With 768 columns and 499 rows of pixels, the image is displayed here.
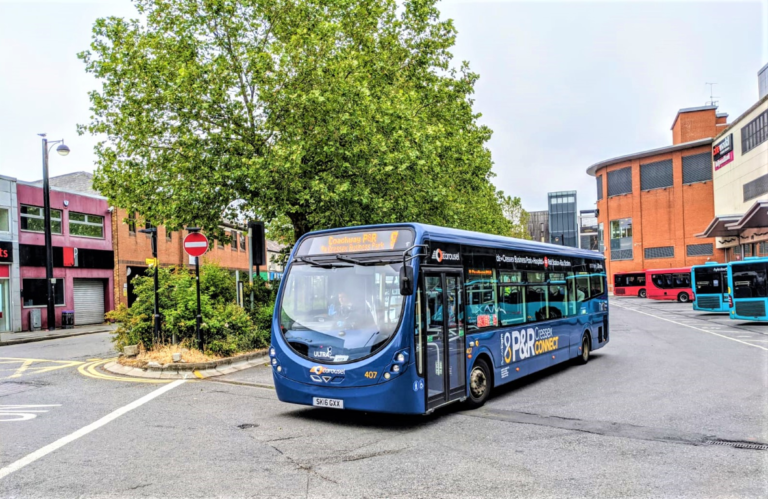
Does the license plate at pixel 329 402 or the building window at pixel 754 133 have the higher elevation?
the building window at pixel 754 133

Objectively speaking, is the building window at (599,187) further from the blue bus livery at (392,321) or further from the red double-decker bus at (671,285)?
the blue bus livery at (392,321)

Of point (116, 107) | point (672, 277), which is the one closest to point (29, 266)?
point (116, 107)

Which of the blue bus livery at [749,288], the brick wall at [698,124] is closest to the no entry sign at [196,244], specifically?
the blue bus livery at [749,288]

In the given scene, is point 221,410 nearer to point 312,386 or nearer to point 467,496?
point 312,386

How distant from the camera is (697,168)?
7288cm

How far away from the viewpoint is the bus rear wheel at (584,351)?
48.0 ft

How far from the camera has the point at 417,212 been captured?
21344 mm

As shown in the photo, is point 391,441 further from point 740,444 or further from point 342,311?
point 740,444

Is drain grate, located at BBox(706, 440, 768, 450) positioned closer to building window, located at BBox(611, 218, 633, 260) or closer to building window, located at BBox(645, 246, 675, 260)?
building window, located at BBox(645, 246, 675, 260)

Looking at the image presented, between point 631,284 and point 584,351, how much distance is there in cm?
5452

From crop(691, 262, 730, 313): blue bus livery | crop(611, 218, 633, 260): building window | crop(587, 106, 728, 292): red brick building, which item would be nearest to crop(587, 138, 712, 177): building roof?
crop(587, 106, 728, 292): red brick building

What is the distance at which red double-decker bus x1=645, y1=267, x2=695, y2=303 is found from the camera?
51.1 metres

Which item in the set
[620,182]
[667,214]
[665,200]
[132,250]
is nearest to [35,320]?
[132,250]

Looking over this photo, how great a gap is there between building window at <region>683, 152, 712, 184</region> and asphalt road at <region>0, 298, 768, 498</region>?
6739 centimetres
